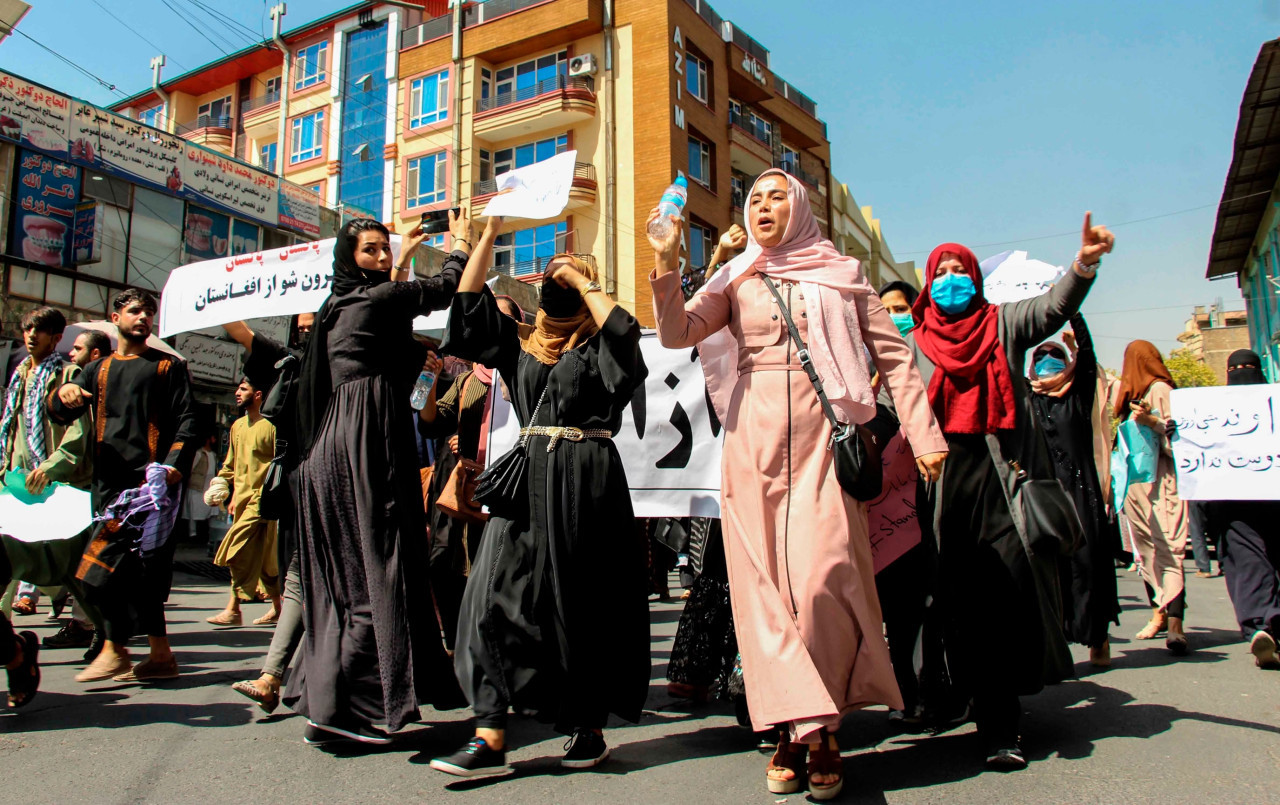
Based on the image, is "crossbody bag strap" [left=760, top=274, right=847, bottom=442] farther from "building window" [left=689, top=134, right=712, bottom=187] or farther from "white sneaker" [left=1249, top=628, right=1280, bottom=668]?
"building window" [left=689, top=134, right=712, bottom=187]

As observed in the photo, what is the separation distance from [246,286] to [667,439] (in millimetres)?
3288

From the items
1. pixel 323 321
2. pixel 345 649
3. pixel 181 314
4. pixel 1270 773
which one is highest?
pixel 181 314

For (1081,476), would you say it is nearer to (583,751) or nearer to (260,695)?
(583,751)

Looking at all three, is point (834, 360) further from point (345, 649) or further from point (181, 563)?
point (181, 563)

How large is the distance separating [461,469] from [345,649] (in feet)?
3.98

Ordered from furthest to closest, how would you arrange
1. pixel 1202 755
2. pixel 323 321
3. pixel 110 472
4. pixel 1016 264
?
pixel 1016 264 < pixel 110 472 < pixel 323 321 < pixel 1202 755

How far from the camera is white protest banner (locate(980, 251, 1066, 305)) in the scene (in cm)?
557

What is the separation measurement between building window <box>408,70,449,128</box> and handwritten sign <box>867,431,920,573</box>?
1122 inches

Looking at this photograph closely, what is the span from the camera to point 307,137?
3228cm

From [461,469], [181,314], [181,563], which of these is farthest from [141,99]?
[461,469]

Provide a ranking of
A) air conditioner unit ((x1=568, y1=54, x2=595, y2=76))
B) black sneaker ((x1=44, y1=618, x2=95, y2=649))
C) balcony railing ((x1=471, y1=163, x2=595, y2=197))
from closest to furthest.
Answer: black sneaker ((x1=44, y1=618, x2=95, y2=649)) → balcony railing ((x1=471, y1=163, x2=595, y2=197)) → air conditioner unit ((x1=568, y1=54, x2=595, y2=76))

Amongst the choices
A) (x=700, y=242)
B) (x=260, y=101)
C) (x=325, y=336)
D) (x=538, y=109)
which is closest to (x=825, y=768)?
(x=325, y=336)

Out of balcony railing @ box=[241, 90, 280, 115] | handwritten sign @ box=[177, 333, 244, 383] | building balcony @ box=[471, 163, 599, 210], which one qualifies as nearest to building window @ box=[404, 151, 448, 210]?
building balcony @ box=[471, 163, 599, 210]

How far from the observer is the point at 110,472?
16.0 ft
